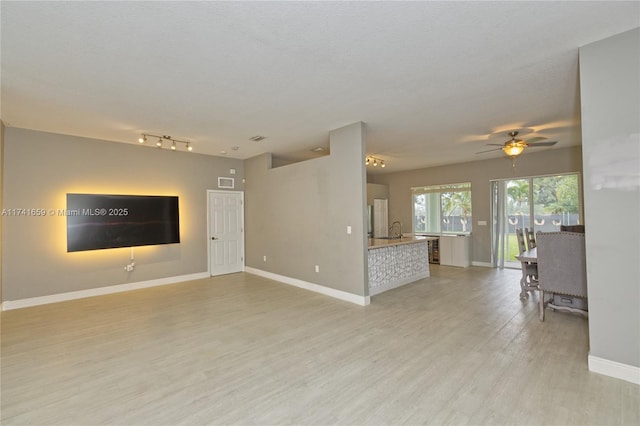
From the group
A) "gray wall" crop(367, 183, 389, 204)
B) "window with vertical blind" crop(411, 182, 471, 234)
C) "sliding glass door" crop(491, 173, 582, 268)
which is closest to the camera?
"sliding glass door" crop(491, 173, 582, 268)

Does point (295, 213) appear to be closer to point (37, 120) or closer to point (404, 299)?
point (404, 299)

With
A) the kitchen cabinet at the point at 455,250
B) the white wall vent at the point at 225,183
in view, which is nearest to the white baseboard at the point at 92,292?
the white wall vent at the point at 225,183

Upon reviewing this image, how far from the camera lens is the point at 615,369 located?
2.38m

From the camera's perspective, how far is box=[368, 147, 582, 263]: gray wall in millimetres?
6594

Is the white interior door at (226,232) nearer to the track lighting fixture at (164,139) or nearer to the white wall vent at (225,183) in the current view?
the white wall vent at (225,183)

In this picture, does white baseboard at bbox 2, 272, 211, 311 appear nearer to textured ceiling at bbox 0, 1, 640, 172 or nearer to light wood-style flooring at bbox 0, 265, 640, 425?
light wood-style flooring at bbox 0, 265, 640, 425

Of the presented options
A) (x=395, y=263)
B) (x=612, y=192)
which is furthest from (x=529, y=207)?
(x=612, y=192)

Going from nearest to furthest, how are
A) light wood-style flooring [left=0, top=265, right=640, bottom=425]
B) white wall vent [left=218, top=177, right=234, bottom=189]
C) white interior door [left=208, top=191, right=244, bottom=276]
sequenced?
light wood-style flooring [left=0, top=265, right=640, bottom=425], white interior door [left=208, top=191, right=244, bottom=276], white wall vent [left=218, top=177, right=234, bottom=189]

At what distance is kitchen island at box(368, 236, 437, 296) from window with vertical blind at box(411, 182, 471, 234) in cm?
249

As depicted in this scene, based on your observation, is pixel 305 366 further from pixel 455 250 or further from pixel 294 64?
pixel 455 250

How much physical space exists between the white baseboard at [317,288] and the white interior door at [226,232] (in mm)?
568

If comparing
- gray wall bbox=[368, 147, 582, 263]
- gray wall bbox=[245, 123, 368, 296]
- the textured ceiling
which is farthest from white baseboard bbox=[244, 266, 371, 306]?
gray wall bbox=[368, 147, 582, 263]

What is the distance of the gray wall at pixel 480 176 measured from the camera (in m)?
6.59

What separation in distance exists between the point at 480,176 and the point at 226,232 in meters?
6.90
